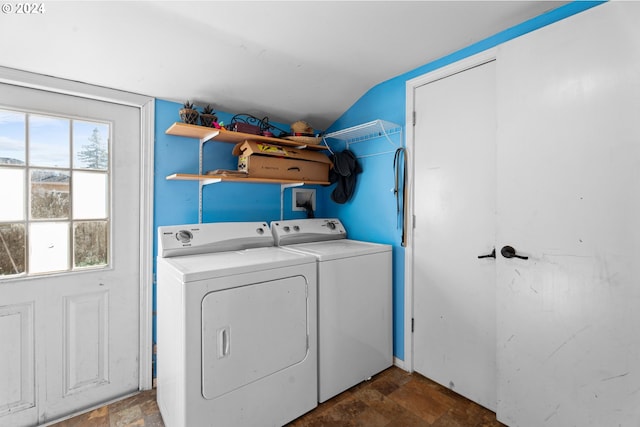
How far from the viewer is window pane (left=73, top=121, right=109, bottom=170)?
179 centimetres

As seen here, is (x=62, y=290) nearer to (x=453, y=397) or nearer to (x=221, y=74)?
(x=221, y=74)

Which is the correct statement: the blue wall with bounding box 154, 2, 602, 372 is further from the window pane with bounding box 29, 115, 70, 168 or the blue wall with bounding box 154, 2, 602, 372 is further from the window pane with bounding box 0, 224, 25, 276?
the window pane with bounding box 0, 224, 25, 276

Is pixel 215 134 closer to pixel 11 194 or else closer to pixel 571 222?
pixel 11 194

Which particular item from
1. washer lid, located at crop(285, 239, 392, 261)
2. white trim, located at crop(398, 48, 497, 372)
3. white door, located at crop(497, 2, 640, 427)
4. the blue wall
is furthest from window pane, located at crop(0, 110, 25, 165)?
white door, located at crop(497, 2, 640, 427)

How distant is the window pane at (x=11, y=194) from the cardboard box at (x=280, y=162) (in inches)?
48.3

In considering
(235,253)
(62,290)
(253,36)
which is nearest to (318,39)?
(253,36)

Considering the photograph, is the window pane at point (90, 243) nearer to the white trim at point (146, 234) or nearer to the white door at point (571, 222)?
the white trim at point (146, 234)

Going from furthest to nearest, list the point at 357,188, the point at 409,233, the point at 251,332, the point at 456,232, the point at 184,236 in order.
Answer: the point at 357,188 < the point at 409,233 < the point at 456,232 < the point at 184,236 < the point at 251,332

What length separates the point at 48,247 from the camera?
5.62 feet

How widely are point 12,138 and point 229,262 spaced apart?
1363 mm

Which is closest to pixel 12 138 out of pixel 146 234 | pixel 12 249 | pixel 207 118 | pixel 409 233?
pixel 12 249

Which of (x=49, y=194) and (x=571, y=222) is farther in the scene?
(x=49, y=194)

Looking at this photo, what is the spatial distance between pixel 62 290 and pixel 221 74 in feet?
5.32

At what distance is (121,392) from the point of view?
190 cm
